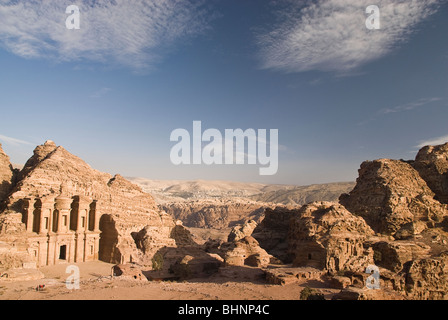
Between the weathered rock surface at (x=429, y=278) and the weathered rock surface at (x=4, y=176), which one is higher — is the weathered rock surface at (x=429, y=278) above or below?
below

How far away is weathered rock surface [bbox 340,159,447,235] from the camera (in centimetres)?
4031

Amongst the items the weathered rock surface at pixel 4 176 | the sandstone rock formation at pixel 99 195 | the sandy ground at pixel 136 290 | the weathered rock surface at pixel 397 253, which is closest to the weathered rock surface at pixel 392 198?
the weathered rock surface at pixel 397 253

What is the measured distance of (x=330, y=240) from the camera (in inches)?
1238

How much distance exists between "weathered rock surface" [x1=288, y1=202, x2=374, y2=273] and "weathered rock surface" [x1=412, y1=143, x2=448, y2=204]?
57.4 ft

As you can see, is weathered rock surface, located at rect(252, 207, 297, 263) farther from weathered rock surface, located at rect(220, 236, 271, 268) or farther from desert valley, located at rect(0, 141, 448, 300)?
weathered rock surface, located at rect(220, 236, 271, 268)

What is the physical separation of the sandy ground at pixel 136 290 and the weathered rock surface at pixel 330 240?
12.9 ft

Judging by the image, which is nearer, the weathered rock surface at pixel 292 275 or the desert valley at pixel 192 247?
the desert valley at pixel 192 247

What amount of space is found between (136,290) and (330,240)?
57.1ft

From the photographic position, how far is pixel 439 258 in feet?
103

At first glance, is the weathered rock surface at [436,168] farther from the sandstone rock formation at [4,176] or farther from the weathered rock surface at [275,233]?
the sandstone rock formation at [4,176]

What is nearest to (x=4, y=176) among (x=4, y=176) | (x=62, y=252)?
(x=4, y=176)

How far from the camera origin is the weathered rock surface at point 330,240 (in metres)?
30.8
